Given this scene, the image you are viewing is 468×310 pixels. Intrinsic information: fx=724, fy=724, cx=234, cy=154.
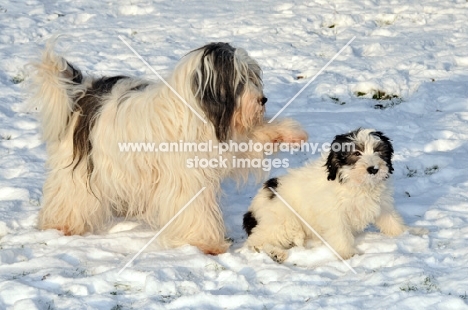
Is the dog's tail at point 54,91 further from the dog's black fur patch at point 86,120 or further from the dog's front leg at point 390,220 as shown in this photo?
the dog's front leg at point 390,220

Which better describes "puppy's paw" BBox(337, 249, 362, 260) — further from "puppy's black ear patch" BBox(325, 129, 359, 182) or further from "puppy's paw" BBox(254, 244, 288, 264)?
"puppy's black ear patch" BBox(325, 129, 359, 182)

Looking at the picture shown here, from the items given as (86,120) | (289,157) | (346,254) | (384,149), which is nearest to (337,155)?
(384,149)

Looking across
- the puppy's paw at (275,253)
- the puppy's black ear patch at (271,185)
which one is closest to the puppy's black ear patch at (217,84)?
the puppy's black ear patch at (271,185)

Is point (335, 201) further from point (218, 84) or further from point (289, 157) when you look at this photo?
point (289, 157)

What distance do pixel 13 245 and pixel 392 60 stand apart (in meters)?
5.30

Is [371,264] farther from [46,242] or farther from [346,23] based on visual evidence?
[346,23]

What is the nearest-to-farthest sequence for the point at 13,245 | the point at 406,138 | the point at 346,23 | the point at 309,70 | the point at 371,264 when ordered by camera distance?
the point at 371,264 → the point at 13,245 → the point at 406,138 → the point at 309,70 → the point at 346,23

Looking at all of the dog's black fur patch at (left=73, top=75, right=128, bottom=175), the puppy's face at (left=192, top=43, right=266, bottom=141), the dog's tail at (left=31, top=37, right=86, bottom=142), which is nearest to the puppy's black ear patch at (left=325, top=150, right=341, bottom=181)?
the puppy's face at (left=192, top=43, right=266, bottom=141)

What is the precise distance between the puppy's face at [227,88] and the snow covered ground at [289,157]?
0.93 meters

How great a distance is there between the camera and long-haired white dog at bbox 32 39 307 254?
4.91 m

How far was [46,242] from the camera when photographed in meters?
5.26

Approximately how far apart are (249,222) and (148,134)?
1008 mm

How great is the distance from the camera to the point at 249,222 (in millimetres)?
5344

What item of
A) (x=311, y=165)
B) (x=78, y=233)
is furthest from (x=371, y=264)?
(x=78, y=233)
